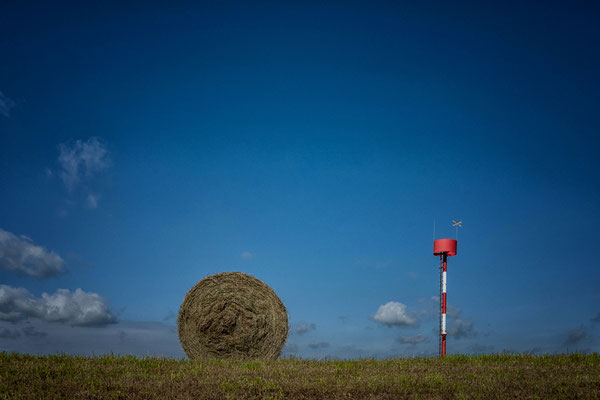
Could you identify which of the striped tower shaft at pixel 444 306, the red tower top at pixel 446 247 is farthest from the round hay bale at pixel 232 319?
the red tower top at pixel 446 247

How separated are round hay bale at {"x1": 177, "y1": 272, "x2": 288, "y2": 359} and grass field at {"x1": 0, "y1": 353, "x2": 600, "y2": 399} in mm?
2242

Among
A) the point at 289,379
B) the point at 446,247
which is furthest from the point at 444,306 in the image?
the point at 289,379

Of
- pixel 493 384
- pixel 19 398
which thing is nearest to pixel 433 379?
pixel 493 384

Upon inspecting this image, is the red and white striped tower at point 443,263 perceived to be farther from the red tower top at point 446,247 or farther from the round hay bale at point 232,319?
the round hay bale at point 232,319

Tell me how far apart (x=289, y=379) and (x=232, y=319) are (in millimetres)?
5423

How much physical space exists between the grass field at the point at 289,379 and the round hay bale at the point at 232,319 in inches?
88.3

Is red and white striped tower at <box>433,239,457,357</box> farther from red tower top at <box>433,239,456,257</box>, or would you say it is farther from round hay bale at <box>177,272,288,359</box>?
round hay bale at <box>177,272,288,359</box>

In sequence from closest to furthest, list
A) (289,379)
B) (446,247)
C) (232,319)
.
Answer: (289,379) → (232,319) → (446,247)

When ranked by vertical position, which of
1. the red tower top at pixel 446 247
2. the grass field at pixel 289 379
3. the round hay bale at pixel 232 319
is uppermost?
the red tower top at pixel 446 247

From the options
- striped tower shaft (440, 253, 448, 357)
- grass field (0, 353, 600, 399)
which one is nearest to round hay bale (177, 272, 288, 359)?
grass field (0, 353, 600, 399)

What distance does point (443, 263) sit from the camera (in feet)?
53.1

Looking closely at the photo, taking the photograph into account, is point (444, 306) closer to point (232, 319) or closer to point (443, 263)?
point (443, 263)

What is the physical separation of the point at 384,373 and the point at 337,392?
2183mm

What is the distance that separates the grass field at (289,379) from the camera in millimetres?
7754
